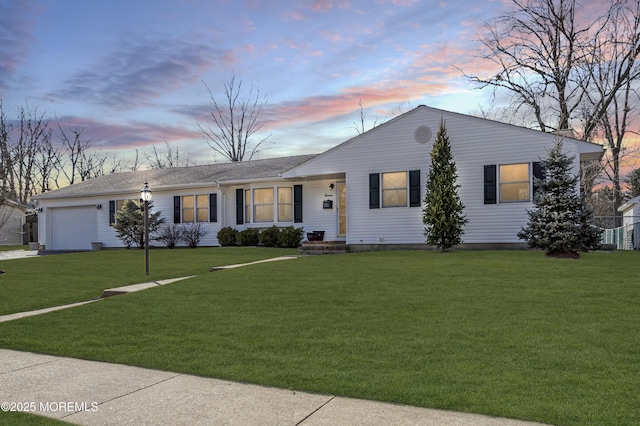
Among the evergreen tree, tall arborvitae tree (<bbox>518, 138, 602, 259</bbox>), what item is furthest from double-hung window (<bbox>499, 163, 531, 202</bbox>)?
the evergreen tree

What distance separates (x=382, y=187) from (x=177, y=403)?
15.2 m

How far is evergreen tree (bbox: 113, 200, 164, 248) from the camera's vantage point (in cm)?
2328

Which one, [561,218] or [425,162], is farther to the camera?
[425,162]

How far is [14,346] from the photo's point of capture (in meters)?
5.81

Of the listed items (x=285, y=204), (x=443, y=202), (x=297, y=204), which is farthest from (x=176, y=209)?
(x=443, y=202)

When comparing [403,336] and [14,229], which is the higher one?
[14,229]

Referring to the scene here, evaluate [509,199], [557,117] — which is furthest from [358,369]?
[557,117]

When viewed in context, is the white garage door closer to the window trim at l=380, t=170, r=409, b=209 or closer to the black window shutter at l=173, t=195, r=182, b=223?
the black window shutter at l=173, t=195, r=182, b=223

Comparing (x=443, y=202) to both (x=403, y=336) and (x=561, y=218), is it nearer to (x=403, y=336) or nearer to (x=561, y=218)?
(x=561, y=218)

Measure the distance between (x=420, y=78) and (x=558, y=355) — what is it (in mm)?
19375

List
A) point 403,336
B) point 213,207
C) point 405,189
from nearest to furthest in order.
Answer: point 403,336
point 405,189
point 213,207

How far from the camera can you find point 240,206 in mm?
22500

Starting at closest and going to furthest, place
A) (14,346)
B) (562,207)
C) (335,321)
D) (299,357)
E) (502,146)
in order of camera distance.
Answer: (299,357)
(14,346)
(335,321)
(562,207)
(502,146)

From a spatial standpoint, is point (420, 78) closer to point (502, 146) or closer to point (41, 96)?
point (502, 146)
